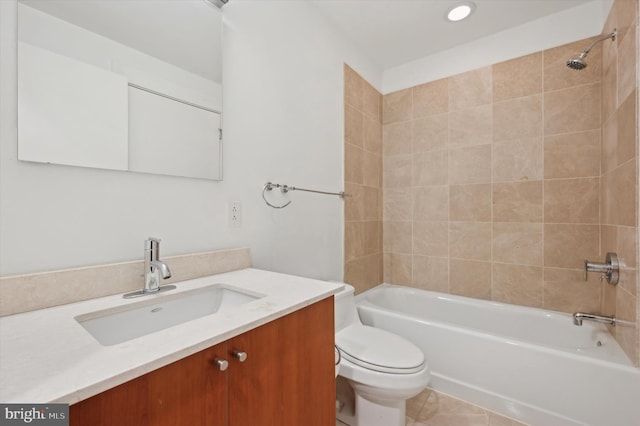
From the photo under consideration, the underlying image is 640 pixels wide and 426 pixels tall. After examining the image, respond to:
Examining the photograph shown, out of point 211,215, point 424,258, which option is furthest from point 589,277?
point 211,215

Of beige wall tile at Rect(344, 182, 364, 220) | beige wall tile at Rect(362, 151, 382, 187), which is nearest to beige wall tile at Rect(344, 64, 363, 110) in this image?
beige wall tile at Rect(362, 151, 382, 187)

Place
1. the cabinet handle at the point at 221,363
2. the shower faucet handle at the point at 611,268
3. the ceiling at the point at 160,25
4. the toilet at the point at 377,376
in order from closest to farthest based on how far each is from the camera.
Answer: the cabinet handle at the point at 221,363 < the ceiling at the point at 160,25 < the toilet at the point at 377,376 < the shower faucet handle at the point at 611,268

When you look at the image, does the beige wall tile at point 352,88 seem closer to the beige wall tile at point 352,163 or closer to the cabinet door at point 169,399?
the beige wall tile at point 352,163

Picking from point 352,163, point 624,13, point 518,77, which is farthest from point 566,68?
point 352,163

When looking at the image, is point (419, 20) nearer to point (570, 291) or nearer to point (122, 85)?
point (122, 85)

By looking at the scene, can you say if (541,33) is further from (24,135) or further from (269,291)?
(24,135)

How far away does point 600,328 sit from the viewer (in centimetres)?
167

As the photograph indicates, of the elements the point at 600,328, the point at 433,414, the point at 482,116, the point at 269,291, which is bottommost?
the point at 433,414

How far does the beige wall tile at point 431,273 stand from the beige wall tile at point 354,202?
0.70 meters

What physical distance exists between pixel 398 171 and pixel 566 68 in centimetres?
132

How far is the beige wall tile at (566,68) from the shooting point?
1.81 metres

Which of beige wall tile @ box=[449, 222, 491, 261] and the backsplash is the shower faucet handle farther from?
the backsplash

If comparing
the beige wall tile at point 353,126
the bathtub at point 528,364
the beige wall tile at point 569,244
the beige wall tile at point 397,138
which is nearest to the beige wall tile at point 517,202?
the beige wall tile at point 569,244

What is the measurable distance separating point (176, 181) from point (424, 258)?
6.81 feet
